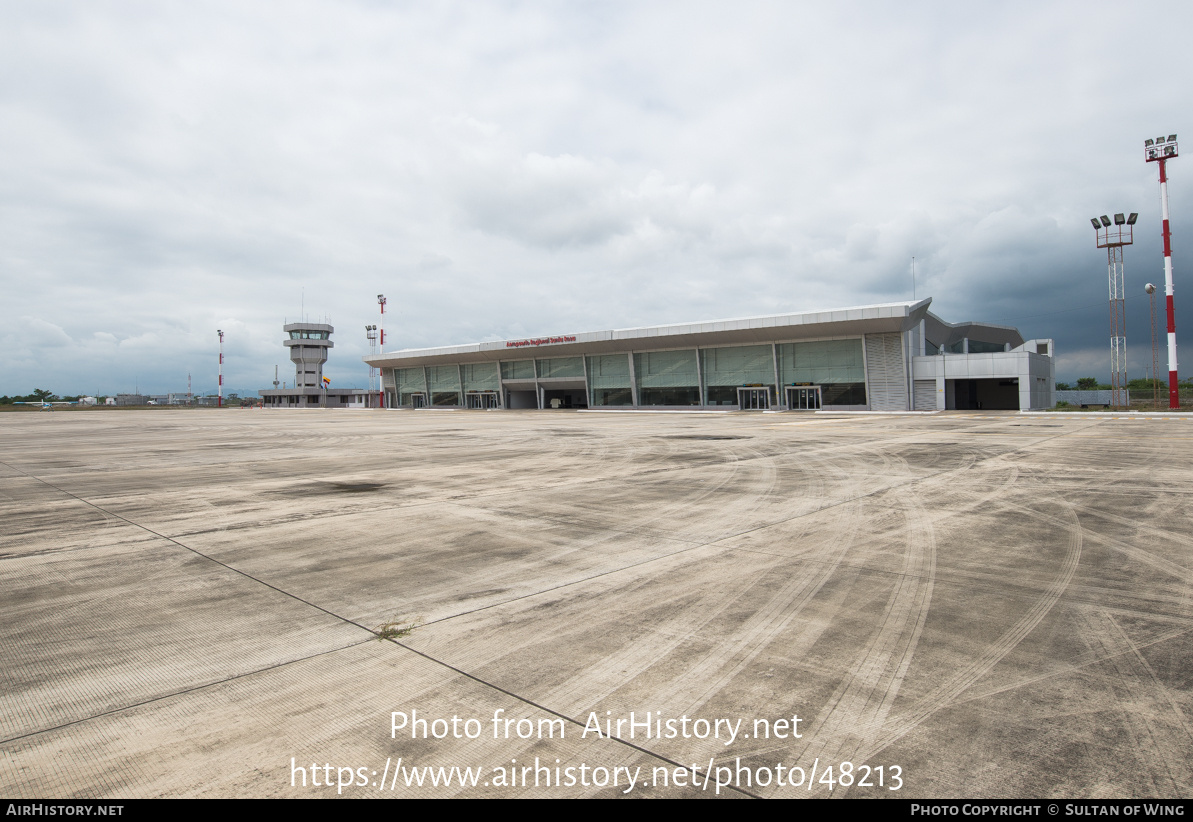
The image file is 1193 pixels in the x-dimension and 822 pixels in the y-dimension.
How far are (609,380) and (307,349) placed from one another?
10253 cm

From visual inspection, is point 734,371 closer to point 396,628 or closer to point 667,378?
point 667,378

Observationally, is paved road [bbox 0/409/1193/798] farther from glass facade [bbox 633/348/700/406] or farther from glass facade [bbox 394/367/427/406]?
glass facade [bbox 394/367/427/406]

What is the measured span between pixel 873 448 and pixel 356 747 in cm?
1892

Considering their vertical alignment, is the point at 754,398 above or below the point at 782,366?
below

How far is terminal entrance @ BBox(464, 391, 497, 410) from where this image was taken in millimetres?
81875

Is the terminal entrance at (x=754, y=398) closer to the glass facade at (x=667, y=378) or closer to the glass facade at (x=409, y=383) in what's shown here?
the glass facade at (x=667, y=378)

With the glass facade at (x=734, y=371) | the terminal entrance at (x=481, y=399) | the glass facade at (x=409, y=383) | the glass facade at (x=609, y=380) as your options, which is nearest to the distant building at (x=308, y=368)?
the glass facade at (x=409, y=383)

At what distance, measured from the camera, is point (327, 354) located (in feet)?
478

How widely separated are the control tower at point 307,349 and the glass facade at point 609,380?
96.6m

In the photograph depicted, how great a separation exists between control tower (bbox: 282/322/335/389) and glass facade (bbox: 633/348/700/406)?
10325 centimetres

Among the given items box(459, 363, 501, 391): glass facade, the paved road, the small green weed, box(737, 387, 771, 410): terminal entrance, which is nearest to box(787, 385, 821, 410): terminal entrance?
box(737, 387, 771, 410): terminal entrance

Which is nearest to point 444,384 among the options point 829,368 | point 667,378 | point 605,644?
point 667,378

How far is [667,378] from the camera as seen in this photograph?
Result: 6331 centimetres

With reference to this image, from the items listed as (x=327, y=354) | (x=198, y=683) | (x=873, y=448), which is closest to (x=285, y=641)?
(x=198, y=683)
